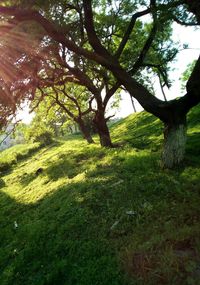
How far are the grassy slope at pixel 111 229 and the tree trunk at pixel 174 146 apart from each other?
0.50 m

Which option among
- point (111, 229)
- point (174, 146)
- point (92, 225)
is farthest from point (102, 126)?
point (111, 229)

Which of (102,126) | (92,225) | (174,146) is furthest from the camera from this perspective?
(102,126)

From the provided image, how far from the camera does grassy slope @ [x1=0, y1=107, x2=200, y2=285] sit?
8.00 meters

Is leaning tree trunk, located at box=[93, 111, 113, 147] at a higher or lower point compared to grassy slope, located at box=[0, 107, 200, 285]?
higher

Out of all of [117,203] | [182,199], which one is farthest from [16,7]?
[182,199]

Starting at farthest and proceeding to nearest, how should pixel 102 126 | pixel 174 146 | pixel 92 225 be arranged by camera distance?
pixel 102 126 < pixel 174 146 < pixel 92 225

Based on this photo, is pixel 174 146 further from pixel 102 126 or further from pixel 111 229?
pixel 102 126

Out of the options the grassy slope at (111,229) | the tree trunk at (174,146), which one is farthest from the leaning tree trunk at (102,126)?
the tree trunk at (174,146)

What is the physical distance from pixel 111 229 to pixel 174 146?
5584mm

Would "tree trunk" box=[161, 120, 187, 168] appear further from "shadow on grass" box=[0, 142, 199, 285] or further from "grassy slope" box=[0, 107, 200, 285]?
"shadow on grass" box=[0, 142, 199, 285]

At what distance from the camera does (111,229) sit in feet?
32.9

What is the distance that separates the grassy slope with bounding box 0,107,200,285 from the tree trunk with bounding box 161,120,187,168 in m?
0.50

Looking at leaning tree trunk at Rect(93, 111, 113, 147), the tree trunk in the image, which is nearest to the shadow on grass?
the tree trunk

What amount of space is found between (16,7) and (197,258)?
11094mm
